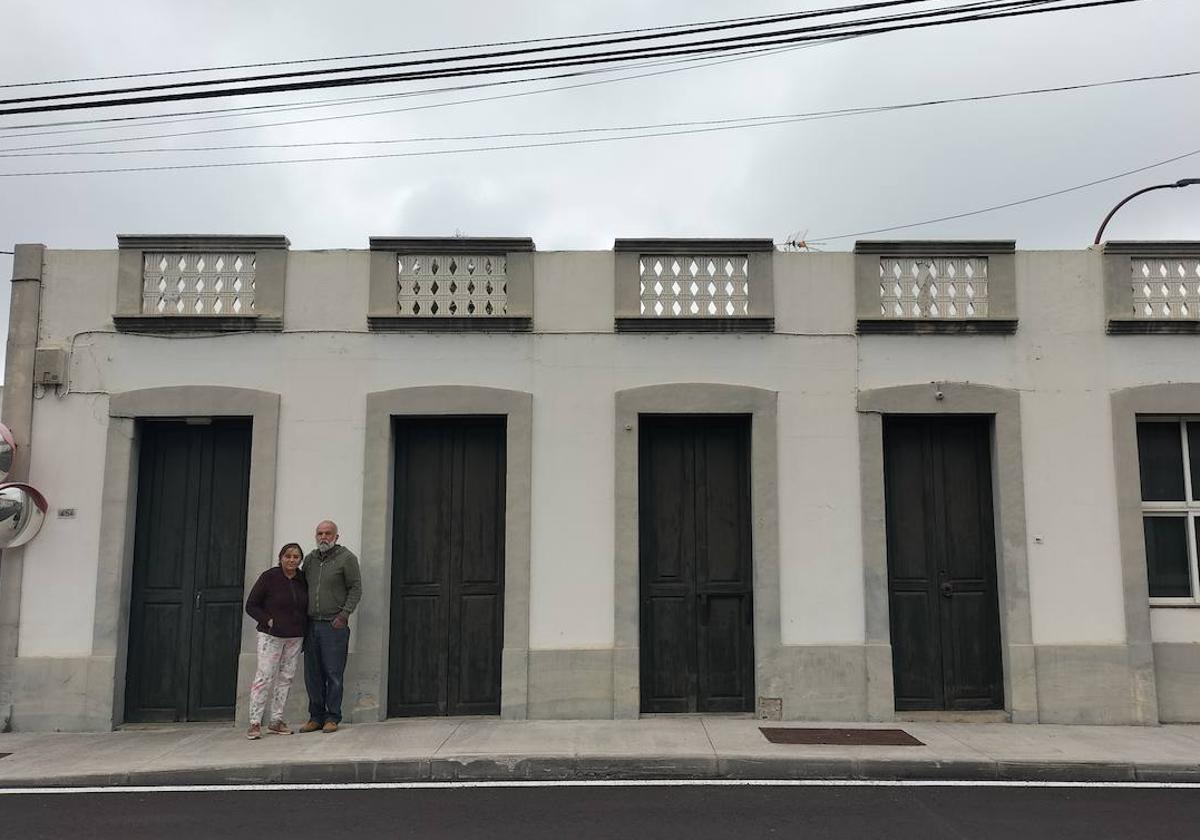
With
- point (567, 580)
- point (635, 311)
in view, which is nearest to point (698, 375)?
point (635, 311)

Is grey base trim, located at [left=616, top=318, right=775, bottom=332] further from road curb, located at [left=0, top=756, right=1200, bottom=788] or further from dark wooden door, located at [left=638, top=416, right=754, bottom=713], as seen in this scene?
road curb, located at [left=0, top=756, right=1200, bottom=788]

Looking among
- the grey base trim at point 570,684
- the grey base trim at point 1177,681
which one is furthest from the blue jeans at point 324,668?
the grey base trim at point 1177,681

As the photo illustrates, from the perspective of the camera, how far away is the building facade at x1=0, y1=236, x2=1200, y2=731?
859cm

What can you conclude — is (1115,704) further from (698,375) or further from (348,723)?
(348,723)

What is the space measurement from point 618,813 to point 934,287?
5981mm

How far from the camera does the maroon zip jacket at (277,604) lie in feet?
26.5

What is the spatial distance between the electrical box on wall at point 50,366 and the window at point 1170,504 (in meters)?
10.5

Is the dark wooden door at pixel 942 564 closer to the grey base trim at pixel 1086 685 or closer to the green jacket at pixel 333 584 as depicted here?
the grey base trim at pixel 1086 685

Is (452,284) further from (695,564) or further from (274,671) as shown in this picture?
(274,671)

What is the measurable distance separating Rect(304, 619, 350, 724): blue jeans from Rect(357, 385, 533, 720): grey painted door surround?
241 mm

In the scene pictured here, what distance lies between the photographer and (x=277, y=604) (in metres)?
8.09

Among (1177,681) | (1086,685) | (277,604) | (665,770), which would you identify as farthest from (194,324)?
(1177,681)

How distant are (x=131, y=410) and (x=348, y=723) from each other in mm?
3645

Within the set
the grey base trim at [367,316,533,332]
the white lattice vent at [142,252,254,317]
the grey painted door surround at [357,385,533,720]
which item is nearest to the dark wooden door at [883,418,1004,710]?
the grey painted door surround at [357,385,533,720]
